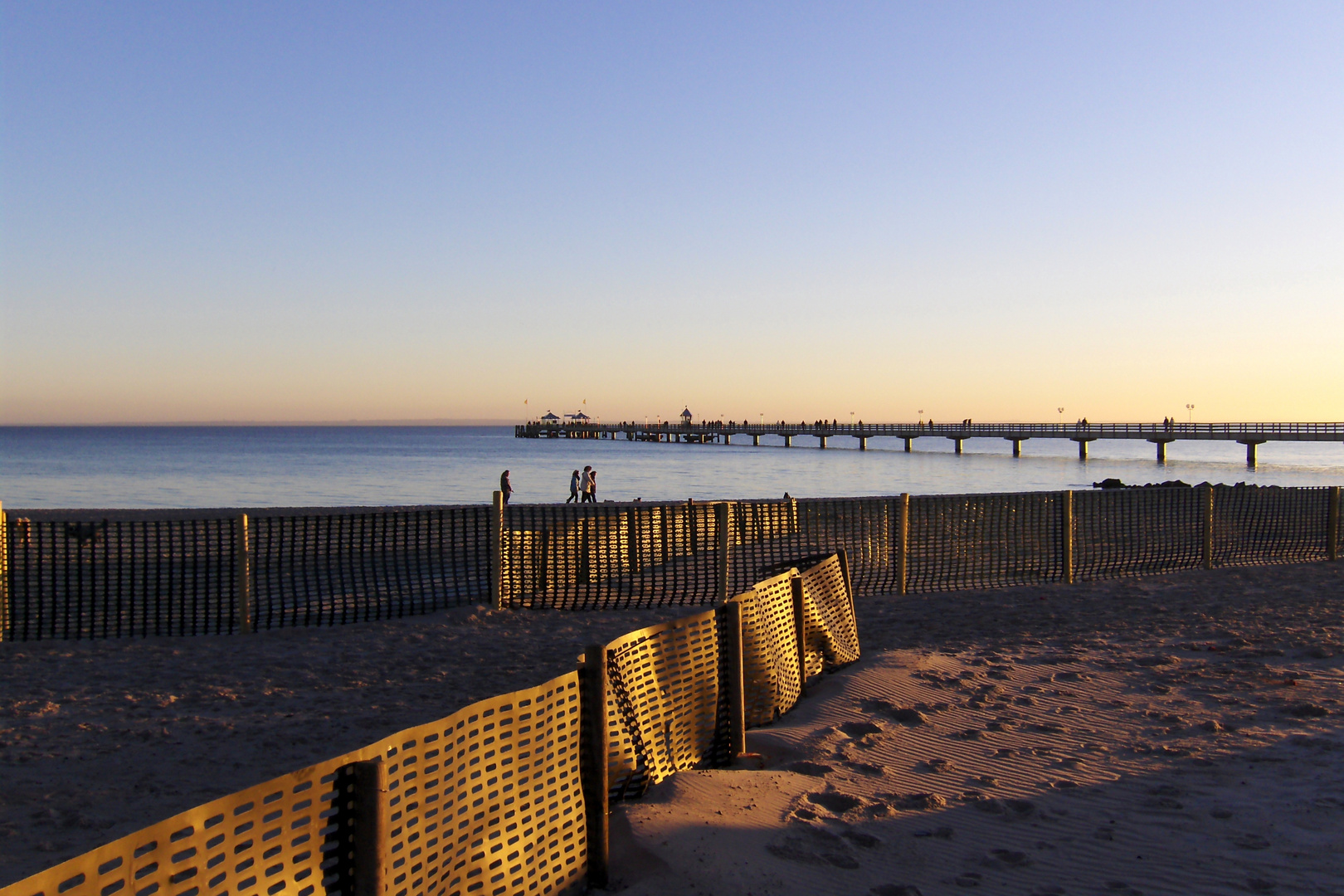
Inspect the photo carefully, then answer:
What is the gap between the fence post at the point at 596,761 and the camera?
450 cm

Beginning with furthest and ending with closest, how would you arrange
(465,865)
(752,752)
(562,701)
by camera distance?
Answer: (752,752)
(562,701)
(465,865)

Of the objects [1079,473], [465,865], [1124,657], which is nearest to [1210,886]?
[465,865]

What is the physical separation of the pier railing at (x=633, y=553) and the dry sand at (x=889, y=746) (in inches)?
38.3

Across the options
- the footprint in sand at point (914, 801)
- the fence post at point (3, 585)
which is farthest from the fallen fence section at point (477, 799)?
the fence post at point (3, 585)

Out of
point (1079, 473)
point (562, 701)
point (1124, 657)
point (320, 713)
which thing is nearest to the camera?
point (562, 701)

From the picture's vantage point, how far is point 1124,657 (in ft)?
31.4

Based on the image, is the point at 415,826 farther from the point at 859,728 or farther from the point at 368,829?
the point at 859,728

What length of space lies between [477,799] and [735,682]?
2634 mm

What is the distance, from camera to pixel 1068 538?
1488cm

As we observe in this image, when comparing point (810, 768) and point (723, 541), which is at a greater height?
point (723, 541)

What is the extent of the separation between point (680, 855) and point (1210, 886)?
2.51 metres

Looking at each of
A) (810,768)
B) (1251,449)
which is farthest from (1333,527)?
(1251,449)

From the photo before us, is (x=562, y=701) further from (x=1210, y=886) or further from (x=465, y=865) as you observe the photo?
(x=1210, y=886)

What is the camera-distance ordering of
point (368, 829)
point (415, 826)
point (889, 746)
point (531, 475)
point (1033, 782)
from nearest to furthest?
1. point (368, 829)
2. point (415, 826)
3. point (1033, 782)
4. point (889, 746)
5. point (531, 475)
